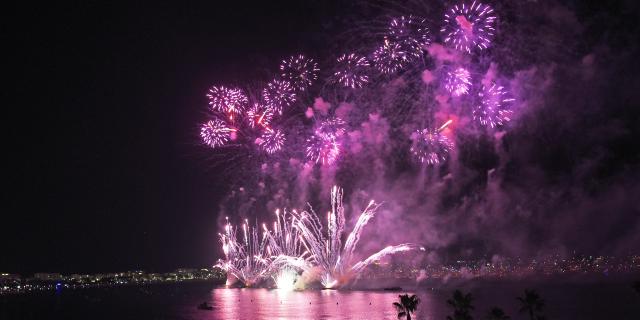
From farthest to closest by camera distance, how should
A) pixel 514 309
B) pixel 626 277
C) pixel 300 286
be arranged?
1. pixel 626 277
2. pixel 300 286
3. pixel 514 309

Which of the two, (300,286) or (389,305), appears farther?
(300,286)

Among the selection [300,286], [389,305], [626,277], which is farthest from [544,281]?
[389,305]

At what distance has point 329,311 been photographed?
64.6 meters

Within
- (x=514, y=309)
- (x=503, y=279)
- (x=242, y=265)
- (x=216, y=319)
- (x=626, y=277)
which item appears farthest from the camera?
(x=503, y=279)

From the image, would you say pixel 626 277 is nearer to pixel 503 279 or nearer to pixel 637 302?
pixel 503 279

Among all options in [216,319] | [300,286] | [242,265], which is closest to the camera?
[216,319]

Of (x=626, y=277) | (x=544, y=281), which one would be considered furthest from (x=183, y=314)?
(x=626, y=277)

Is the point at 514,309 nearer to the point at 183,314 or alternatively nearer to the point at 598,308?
the point at 598,308

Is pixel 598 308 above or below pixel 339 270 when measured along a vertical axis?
below

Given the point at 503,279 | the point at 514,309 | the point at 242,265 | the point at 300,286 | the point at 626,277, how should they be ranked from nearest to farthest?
the point at 514,309, the point at 300,286, the point at 242,265, the point at 626,277, the point at 503,279

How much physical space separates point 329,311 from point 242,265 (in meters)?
61.2

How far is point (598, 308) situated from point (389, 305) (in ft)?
84.0

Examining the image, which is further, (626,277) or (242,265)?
(626,277)

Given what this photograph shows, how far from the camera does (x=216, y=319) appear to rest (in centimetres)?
6209
